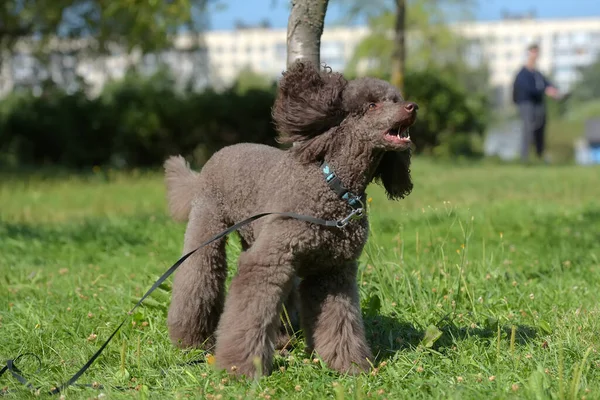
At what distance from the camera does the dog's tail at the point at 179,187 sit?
4707mm

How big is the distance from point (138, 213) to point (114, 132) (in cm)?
779

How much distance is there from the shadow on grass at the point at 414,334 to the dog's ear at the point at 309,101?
4.16 feet

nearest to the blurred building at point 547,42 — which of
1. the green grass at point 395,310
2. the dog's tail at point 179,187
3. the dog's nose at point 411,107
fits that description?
the green grass at point 395,310

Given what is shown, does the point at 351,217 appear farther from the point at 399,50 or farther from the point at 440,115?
the point at 440,115

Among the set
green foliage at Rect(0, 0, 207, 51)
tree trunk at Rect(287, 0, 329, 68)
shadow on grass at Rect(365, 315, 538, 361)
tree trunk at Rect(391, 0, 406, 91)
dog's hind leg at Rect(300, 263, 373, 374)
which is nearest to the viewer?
dog's hind leg at Rect(300, 263, 373, 374)

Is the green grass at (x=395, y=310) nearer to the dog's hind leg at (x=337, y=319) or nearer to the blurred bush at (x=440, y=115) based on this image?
the dog's hind leg at (x=337, y=319)

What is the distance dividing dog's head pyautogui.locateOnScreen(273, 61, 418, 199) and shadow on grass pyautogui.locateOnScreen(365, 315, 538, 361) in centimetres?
112

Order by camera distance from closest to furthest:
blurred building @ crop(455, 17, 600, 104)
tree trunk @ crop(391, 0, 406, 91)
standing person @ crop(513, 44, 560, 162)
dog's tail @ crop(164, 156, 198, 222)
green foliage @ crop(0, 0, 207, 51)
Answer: dog's tail @ crop(164, 156, 198, 222)
green foliage @ crop(0, 0, 207, 51)
standing person @ crop(513, 44, 560, 162)
tree trunk @ crop(391, 0, 406, 91)
blurred building @ crop(455, 17, 600, 104)

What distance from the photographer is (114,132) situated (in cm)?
1670

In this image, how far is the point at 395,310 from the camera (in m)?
4.74

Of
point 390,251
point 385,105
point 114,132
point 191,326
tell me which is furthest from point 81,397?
point 114,132

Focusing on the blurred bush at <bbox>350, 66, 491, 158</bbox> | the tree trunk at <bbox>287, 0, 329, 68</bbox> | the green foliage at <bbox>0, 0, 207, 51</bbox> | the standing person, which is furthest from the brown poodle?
the blurred bush at <bbox>350, 66, 491, 158</bbox>

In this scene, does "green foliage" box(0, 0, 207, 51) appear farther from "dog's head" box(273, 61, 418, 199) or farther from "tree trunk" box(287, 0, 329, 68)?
"dog's head" box(273, 61, 418, 199)

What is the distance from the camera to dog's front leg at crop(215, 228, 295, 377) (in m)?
3.68
